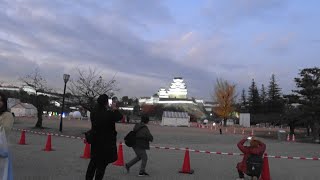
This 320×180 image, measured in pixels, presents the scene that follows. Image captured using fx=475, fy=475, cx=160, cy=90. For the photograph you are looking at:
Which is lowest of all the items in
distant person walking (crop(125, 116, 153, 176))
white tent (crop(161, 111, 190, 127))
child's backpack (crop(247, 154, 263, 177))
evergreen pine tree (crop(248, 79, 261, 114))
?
child's backpack (crop(247, 154, 263, 177))

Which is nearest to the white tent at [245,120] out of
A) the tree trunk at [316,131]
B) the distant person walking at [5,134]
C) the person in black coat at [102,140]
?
the tree trunk at [316,131]

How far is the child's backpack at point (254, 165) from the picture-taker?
36.7ft

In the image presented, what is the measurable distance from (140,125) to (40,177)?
107 inches

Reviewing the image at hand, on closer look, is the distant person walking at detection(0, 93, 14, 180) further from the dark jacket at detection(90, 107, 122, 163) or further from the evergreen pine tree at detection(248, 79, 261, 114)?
the evergreen pine tree at detection(248, 79, 261, 114)

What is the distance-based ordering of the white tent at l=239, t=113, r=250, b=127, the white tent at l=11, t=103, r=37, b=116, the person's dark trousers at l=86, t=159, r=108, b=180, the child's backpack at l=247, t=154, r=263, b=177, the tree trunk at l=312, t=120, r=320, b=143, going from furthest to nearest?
the white tent at l=11, t=103, r=37, b=116 → the white tent at l=239, t=113, r=250, b=127 → the tree trunk at l=312, t=120, r=320, b=143 → the child's backpack at l=247, t=154, r=263, b=177 → the person's dark trousers at l=86, t=159, r=108, b=180

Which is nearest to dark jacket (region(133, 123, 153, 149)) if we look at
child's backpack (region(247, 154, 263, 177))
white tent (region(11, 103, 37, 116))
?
child's backpack (region(247, 154, 263, 177))

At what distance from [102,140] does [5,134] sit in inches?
73.9

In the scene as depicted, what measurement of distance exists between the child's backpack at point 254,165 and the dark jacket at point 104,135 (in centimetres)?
432

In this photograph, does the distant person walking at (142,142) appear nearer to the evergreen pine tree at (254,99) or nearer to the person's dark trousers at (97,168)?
the person's dark trousers at (97,168)

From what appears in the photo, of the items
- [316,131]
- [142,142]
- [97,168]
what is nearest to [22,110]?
[316,131]

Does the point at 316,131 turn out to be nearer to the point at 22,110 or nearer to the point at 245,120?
the point at 245,120

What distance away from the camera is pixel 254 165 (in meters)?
11.2

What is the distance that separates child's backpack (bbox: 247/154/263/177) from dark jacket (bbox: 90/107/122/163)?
432 centimetres

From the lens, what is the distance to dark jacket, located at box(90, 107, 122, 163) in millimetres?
8023
